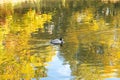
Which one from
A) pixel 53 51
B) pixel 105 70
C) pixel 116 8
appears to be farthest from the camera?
pixel 116 8

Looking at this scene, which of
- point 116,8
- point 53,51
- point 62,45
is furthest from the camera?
point 116,8

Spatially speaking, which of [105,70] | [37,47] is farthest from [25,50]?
[105,70]

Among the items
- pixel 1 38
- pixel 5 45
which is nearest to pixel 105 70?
pixel 5 45

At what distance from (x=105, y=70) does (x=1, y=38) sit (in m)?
18.4

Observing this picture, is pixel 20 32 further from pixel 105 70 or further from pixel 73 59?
pixel 105 70

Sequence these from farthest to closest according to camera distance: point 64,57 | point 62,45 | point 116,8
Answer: point 116,8 → point 62,45 → point 64,57

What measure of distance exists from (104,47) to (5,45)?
935 centimetres

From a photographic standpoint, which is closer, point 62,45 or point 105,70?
point 105,70

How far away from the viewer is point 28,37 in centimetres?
4291

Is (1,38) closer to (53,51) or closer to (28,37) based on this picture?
(28,37)

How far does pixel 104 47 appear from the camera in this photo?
3662cm

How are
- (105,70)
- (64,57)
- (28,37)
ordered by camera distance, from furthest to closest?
(28,37) < (64,57) < (105,70)

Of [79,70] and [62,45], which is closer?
[79,70]

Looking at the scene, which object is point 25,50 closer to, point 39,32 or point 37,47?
point 37,47
